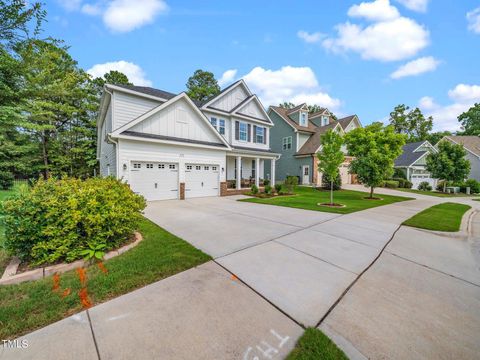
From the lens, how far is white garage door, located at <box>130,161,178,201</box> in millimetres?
10766

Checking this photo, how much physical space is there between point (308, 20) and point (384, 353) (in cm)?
1332

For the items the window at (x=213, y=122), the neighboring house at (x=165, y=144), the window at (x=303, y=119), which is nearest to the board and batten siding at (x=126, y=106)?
the neighboring house at (x=165, y=144)

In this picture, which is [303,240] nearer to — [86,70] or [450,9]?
[450,9]

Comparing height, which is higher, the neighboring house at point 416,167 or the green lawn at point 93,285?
the neighboring house at point 416,167

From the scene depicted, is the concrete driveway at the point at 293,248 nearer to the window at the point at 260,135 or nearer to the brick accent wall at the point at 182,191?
the brick accent wall at the point at 182,191

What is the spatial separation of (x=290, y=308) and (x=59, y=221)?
13.5 ft

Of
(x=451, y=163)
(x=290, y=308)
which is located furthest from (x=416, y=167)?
(x=290, y=308)

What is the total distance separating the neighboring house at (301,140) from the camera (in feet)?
70.0

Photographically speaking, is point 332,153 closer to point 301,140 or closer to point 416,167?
point 301,140

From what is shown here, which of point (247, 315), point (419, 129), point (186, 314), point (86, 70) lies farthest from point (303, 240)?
point (419, 129)

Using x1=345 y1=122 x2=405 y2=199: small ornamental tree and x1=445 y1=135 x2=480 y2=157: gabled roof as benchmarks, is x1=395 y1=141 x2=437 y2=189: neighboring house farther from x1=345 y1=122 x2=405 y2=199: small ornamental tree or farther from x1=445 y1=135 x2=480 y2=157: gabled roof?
x1=345 y1=122 x2=405 y2=199: small ornamental tree

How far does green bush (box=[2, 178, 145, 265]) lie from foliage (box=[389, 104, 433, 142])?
53.4 metres

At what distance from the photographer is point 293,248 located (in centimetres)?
454

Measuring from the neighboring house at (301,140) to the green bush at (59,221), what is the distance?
19.4 metres
